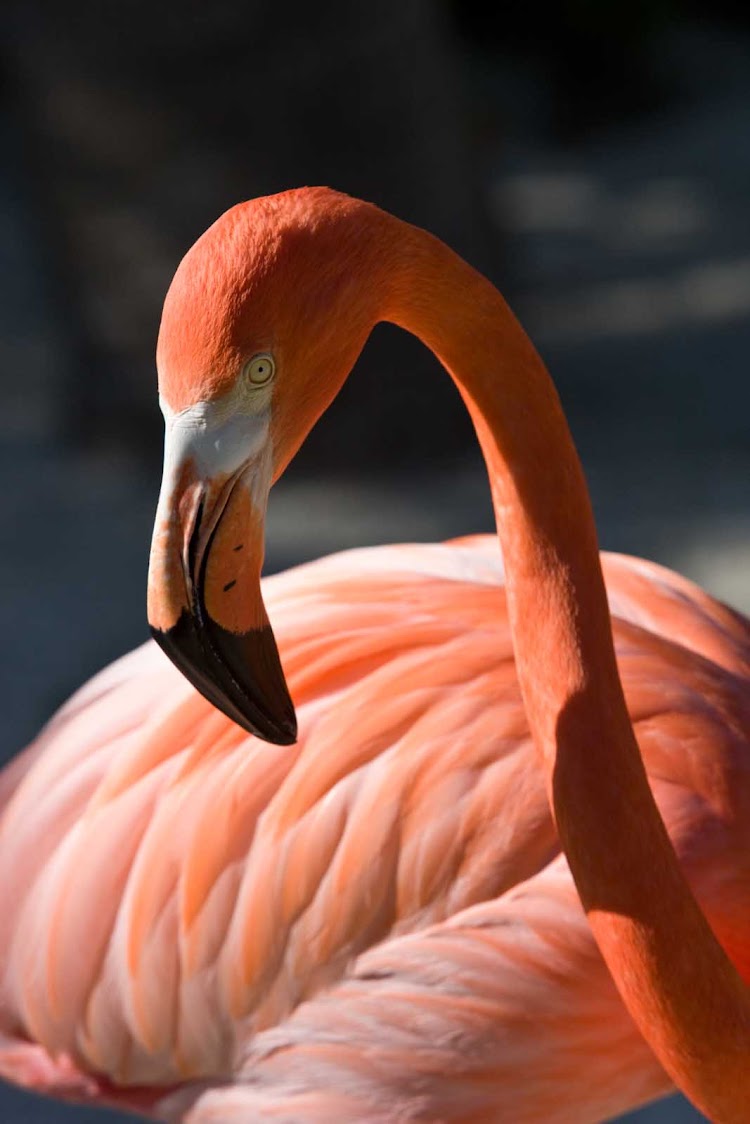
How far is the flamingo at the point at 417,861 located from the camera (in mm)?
1216

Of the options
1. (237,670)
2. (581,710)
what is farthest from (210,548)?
(581,710)

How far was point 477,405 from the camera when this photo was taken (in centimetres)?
112

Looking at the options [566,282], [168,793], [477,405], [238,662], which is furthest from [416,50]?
[238,662]

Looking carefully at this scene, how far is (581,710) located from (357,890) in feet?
1.54

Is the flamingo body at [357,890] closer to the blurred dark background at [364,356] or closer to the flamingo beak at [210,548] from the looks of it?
the flamingo beak at [210,548]

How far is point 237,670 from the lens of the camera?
0.96 metres

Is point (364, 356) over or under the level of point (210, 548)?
over

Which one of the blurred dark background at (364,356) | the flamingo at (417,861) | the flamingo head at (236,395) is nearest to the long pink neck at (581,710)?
the flamingo at (417,861)

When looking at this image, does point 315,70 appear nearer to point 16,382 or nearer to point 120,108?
point 120,108

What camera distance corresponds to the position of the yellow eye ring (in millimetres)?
927

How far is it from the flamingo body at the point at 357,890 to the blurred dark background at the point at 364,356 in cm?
138

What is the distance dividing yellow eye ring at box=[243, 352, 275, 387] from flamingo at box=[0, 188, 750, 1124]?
0.25 metres

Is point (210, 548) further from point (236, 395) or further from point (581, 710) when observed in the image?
point (581, 710)

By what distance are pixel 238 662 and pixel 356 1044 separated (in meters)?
0.80
